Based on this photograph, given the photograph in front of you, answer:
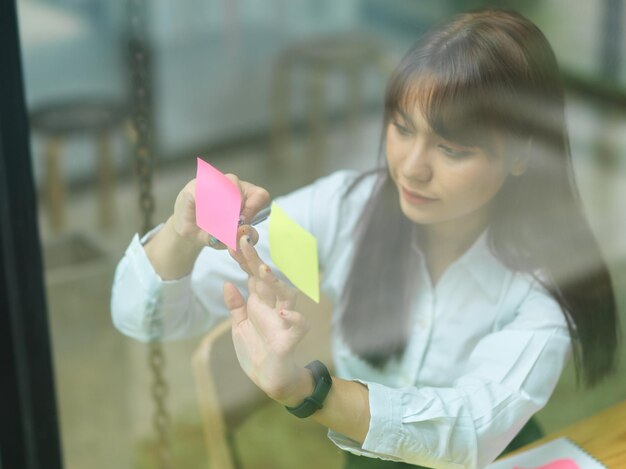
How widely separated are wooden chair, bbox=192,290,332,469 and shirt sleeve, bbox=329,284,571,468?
0.08 m

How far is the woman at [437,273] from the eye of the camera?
0.78 metres

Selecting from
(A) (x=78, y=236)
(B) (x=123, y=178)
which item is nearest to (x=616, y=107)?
(A) (x=78, y=236)

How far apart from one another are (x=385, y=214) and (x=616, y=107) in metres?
0.38

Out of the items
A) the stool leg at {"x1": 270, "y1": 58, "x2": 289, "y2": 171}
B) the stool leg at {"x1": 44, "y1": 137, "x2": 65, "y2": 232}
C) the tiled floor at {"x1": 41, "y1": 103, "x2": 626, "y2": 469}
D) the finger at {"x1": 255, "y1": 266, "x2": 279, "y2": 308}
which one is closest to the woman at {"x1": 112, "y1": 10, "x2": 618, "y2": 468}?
the finger at {"x1": 255, "y1": 266, "x2": 279, "y2": 308}

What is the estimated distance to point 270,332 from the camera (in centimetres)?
73

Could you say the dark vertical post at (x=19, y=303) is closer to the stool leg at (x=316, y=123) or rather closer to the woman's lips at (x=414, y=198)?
the stool leg at (x=316, y=123)

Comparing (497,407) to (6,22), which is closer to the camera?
(497,407)

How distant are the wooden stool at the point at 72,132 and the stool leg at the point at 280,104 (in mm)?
345

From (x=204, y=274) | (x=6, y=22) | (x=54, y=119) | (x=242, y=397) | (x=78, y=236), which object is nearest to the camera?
(x=204, y=274)

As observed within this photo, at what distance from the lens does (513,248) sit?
0.87 metres

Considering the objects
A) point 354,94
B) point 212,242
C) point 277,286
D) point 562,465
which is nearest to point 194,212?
point 212,242

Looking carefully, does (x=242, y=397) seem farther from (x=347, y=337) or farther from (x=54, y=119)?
(x=54, y=119)

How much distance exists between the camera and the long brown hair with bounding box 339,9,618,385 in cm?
79

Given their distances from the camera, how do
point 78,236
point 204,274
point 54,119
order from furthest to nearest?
1. point 54,119
2. point 78,236
3. point 204,274
